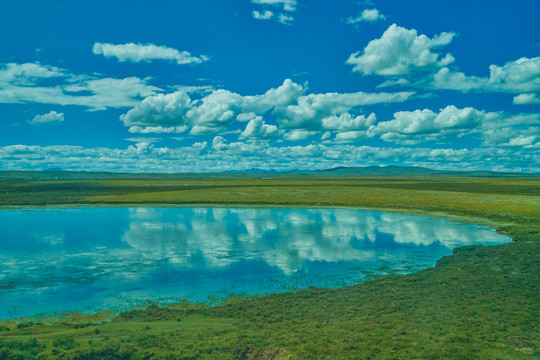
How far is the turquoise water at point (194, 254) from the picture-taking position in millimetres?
21438

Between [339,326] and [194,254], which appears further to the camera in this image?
[194,254]

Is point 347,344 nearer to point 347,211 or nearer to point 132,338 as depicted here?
point 132,338

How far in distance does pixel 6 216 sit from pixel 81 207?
13718mm

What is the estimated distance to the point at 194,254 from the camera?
30.9 m

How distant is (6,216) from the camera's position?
5600 centimetres

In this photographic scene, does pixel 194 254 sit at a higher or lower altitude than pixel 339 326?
lower

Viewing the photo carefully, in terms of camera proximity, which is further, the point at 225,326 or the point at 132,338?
the point at 225,326

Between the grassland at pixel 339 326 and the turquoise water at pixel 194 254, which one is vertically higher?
the grassland at pixel 339 326

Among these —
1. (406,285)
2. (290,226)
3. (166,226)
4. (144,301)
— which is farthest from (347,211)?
(144,301)

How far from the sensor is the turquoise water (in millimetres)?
21438

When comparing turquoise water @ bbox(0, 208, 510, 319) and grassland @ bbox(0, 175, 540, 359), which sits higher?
grassland @ bbox(0, 175, 540, 359)

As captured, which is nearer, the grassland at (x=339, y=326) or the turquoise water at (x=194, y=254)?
the grassland at (x=339, y=326)

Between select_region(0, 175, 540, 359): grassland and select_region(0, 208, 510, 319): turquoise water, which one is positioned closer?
select_region(0, 175, 540, 359): grassland

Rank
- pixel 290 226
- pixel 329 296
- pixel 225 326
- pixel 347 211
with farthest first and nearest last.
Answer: pixel 347 211 < pixel 290 226 < pixel 329 296 < pixel 225 326
